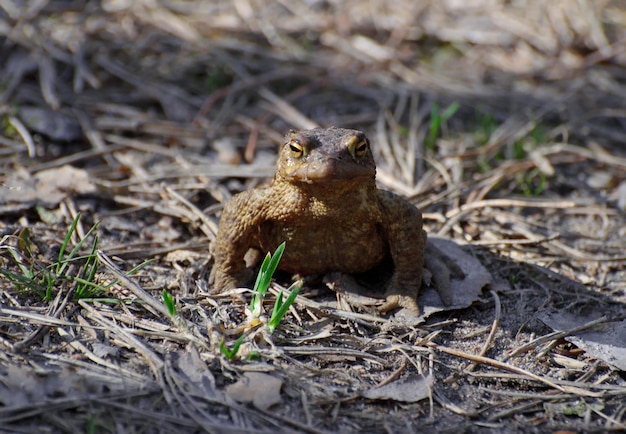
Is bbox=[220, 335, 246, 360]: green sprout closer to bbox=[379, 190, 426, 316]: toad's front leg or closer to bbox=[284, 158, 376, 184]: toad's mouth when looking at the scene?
bbox=[284, 158, 376, 184]: toad's mouth

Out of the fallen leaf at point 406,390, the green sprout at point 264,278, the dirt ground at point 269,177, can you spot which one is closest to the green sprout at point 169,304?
the dirt ground at point 269,177

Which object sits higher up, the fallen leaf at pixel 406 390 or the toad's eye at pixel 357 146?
the toad's eye at pixel 357 146

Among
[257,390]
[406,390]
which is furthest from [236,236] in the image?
[406,390]

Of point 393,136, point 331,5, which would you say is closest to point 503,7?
point 331,5

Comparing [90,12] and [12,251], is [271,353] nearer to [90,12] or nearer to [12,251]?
[12,251]

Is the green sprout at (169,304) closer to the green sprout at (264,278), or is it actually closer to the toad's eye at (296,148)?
the green sprout at (264,278)

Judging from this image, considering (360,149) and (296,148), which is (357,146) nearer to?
(360,149)
